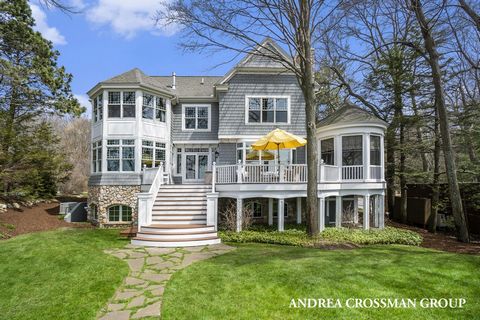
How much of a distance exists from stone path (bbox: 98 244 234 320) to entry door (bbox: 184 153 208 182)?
7.34 meters

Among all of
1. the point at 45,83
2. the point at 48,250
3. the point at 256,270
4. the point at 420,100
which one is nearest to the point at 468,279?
the point at 256,270

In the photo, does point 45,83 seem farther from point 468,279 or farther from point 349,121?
point 468,279

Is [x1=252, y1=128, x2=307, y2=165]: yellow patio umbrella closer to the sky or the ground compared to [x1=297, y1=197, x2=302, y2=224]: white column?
closer to the sky

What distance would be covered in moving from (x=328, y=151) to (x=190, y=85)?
31.0 feet

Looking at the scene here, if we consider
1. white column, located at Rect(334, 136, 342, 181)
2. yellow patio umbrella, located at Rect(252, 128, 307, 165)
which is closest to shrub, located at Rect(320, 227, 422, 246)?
white column, located at Rect(334, 136, 342, 181)

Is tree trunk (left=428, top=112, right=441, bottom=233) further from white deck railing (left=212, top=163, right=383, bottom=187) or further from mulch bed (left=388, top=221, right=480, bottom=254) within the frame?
white deck railing (left=212, top=163, right=383, bottom=187)

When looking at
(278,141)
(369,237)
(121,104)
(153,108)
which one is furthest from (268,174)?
(121,104)

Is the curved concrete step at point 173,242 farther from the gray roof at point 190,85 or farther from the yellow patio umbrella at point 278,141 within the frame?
the gray roof at point 190,85

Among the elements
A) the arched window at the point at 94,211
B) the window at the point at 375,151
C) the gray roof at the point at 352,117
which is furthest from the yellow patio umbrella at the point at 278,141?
the arched window at the point at 94,211

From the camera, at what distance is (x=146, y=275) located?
6.36m

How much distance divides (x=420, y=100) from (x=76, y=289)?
61.3 ft

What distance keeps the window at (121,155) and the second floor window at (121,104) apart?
1321 millimetres

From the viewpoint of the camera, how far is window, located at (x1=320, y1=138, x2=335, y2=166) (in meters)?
13.9

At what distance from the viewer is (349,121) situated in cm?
1312
